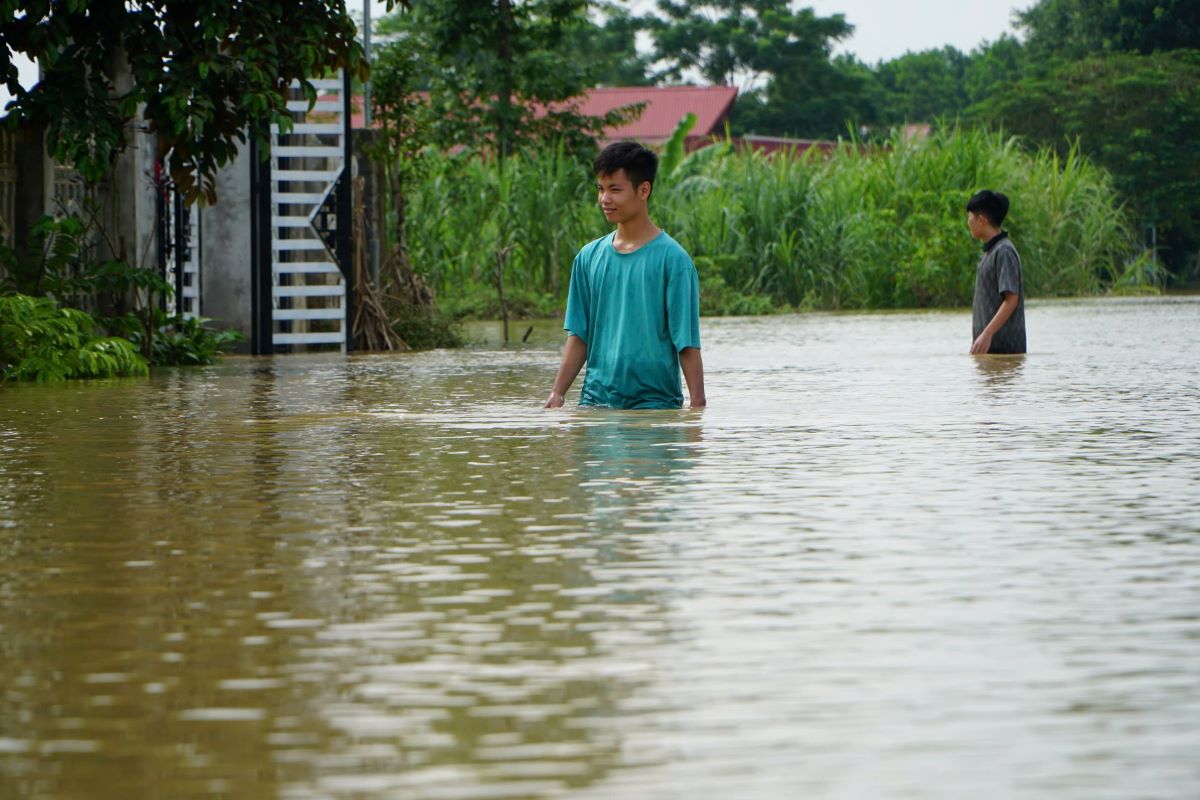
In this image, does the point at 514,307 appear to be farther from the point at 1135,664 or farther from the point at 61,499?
the point at 1135,664

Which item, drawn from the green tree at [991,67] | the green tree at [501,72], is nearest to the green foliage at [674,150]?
the green tree at [501,72]

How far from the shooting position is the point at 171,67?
48.5 feet

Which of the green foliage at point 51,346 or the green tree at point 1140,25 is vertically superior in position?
the green tree at point 1140,25

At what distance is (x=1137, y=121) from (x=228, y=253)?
38514mm

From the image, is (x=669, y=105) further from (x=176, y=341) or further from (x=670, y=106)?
(x=176, y=341)

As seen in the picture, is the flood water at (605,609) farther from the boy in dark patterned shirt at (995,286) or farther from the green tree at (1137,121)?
the green tree at (1137,121)

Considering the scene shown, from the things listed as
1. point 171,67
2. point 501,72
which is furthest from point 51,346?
point 501,72

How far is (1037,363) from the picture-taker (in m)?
14.3

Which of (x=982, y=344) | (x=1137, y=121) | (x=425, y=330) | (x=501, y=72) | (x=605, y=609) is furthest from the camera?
(x=1137, y=121)

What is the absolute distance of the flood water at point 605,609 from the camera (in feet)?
10.6

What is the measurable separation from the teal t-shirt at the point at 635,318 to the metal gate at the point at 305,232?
10.1m

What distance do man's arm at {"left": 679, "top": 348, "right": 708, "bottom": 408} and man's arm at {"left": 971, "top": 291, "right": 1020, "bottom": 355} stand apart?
18.9ft

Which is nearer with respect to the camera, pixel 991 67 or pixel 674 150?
pixel 674 150

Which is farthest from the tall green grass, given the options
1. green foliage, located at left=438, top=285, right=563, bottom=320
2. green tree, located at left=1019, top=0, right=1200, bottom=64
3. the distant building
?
the distant building
